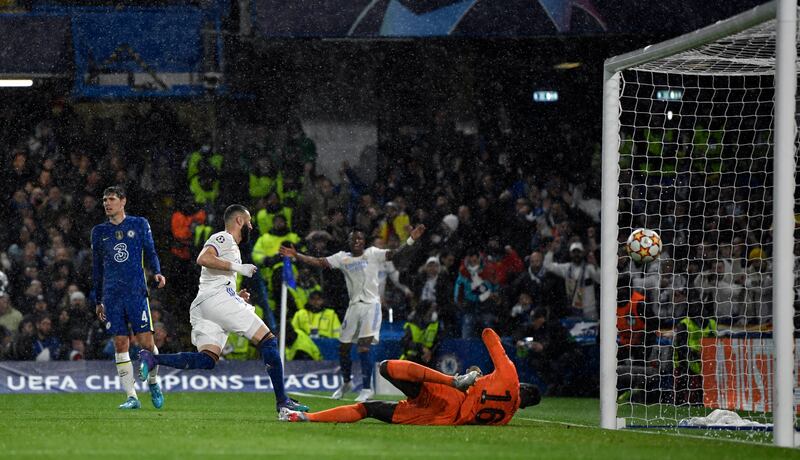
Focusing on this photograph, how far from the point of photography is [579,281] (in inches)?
747

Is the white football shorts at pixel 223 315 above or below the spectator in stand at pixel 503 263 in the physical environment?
below

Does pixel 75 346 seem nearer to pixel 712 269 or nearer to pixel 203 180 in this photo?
pixel 203 180

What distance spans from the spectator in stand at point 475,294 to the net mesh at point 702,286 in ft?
6.26

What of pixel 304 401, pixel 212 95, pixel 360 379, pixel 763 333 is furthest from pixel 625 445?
pixel 212 95

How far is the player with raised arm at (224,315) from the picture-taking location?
1127 centimetres

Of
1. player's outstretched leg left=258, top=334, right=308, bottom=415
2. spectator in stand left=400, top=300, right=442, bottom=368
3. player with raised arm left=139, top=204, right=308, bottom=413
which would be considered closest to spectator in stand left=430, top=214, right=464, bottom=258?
spectator in stand left=400, top=300, right=442, bottom=368

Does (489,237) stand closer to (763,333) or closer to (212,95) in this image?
(212,95)

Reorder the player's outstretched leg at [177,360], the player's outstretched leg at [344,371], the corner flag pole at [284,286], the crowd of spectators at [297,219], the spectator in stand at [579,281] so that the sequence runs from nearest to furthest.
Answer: the player's outstretched leg at [177,360], the player's outstretched leg at [344,371], the corner flag pole at [284,286], the crowd of spectators at [297,219], the spectator in stand at [579,281]

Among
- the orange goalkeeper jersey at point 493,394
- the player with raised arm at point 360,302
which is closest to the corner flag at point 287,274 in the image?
the player with raised arm at point 360,302

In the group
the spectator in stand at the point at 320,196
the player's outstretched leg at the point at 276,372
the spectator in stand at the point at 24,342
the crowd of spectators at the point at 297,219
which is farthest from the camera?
the spectator in stand at the point at 320,196

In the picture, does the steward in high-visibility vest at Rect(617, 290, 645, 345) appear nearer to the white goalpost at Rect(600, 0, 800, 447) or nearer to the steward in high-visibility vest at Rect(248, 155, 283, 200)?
the white goalpost at Rect(600, 0, 800, 447)

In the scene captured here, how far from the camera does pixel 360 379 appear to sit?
17.8 metres

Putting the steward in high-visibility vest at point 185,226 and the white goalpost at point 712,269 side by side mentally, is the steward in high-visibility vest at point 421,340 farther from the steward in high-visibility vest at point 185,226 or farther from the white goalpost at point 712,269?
the steward in high-visibility vest at point 185,226

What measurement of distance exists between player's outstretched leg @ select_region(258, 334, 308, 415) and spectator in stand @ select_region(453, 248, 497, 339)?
736cm
